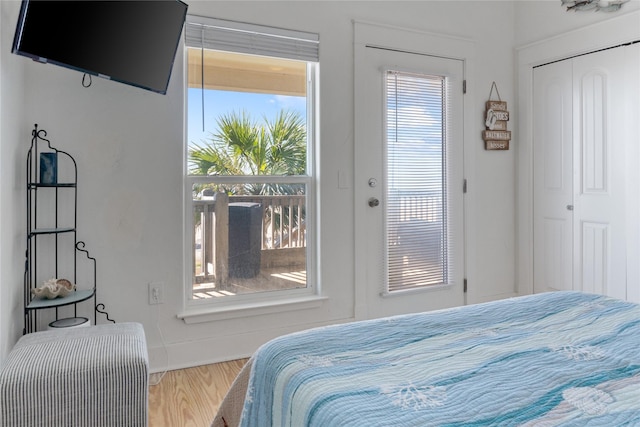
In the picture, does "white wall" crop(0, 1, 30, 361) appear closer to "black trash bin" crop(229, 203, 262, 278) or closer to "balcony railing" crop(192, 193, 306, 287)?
"balcony railing" crop(192, 193, 306, 287)

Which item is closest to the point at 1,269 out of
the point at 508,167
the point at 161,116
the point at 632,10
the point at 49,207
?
the point at 49,207

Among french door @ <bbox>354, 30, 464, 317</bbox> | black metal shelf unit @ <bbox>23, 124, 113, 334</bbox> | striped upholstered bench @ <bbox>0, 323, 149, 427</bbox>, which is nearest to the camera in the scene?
striped upholstered bench @ <bbox>0, 323, 149, 427</bbox>

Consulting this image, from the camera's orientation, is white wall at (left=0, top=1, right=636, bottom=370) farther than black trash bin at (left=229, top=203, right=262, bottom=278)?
No

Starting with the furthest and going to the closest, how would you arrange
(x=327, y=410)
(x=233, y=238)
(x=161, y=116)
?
1. (x=233, y=238)
2. (x=161, y=116)
3. (x=327, y=410)

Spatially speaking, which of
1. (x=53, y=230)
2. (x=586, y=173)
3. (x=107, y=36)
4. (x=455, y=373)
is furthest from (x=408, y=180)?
(x=455, y=373)

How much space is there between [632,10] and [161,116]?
300 cm

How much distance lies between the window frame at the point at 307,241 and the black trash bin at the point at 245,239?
0.50 feet

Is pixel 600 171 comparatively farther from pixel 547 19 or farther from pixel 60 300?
pixel 60 300

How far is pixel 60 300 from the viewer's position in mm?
2129

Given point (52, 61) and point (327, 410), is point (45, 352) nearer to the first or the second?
point (52, 61)

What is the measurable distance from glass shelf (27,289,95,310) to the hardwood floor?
0.59m

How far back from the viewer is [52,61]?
1.70 m

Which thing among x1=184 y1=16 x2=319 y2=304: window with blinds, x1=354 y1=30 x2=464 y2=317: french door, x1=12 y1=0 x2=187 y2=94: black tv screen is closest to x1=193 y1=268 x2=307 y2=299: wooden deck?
x1=184 y1=16 x2=319 y2=304: window with blinds

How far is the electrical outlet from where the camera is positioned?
254 centimetres
